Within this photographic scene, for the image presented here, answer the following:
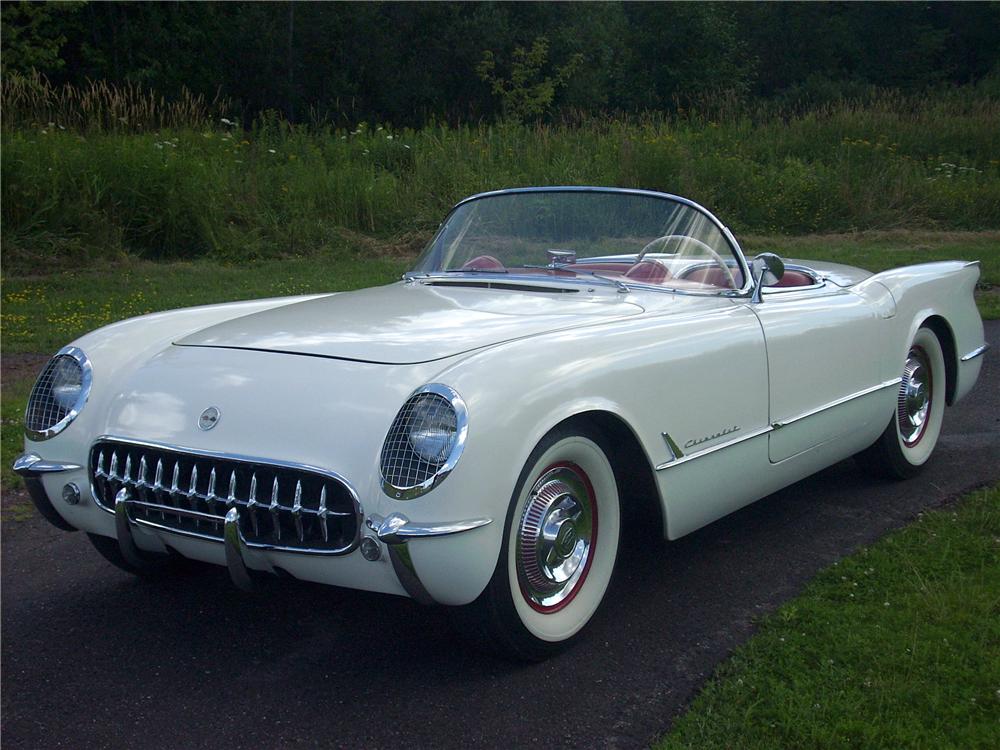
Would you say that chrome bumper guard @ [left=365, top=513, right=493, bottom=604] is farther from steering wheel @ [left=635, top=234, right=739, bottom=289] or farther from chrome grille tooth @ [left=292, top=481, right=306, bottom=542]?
steering wheel @ [left=635, top=234, right=739, bottom=289]

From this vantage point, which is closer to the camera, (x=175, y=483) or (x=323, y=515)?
(x=323, y=515)

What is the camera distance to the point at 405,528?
2477mm

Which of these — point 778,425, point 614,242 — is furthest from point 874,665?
point 614,242

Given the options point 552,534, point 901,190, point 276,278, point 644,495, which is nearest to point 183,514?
point 552,534

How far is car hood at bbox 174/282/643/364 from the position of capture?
9.71ft

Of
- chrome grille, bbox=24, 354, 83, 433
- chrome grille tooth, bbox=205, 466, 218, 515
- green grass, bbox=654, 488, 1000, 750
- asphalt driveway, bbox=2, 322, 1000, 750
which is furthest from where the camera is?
chrome grille, bbox=24, 354, 83, 433

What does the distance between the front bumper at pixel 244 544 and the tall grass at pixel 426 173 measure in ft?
26.9

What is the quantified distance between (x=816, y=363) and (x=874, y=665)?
1383mm

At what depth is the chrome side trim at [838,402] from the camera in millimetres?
3672

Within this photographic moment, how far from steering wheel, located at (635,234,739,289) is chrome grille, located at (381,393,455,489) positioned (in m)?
1.58

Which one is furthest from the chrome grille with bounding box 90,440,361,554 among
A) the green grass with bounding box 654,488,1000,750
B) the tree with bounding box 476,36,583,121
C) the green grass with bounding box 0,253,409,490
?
the tree with bounding box 476,36,583,121

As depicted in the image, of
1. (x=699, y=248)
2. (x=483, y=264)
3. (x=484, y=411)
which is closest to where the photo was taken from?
(x=484, y=411)

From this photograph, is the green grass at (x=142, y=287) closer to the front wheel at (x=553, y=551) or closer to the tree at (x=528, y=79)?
the front wheel at (x=553, y=551)

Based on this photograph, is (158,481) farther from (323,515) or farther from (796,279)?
(796,279)
